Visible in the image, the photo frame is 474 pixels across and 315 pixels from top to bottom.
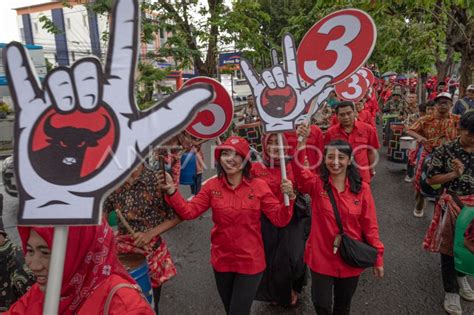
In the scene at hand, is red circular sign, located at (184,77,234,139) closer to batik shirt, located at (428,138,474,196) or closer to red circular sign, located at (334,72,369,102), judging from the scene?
batik shirt, located at (428,138,474,196)

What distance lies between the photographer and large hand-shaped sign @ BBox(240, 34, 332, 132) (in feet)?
8.57

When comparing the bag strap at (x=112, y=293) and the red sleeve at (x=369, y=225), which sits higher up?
the bag strap at (x=112, y=293)

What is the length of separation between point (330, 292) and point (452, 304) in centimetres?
130

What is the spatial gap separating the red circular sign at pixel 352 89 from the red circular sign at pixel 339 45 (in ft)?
7.26

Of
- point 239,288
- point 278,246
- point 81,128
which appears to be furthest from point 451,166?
point 81,128

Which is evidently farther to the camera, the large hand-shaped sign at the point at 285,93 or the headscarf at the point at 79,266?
the large hand-shaped sign at the point at 285,93

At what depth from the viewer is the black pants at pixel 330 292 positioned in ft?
7.86

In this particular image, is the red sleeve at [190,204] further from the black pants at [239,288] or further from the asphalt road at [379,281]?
the asphalt road at [379,281]

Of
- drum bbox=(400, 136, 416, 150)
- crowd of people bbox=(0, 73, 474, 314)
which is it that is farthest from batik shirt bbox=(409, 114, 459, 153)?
drum bbox=(400, 136, 416, 150)

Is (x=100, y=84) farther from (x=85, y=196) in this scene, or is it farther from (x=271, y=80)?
(x=271, y=80)

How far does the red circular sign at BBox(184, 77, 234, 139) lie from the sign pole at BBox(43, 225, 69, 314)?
5.99ft

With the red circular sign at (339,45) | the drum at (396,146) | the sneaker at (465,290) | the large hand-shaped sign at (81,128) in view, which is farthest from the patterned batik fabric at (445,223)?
the drum at (396,146)

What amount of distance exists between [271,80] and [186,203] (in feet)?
3.68

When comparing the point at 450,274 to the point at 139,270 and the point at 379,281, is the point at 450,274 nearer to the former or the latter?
the point at 379,281
